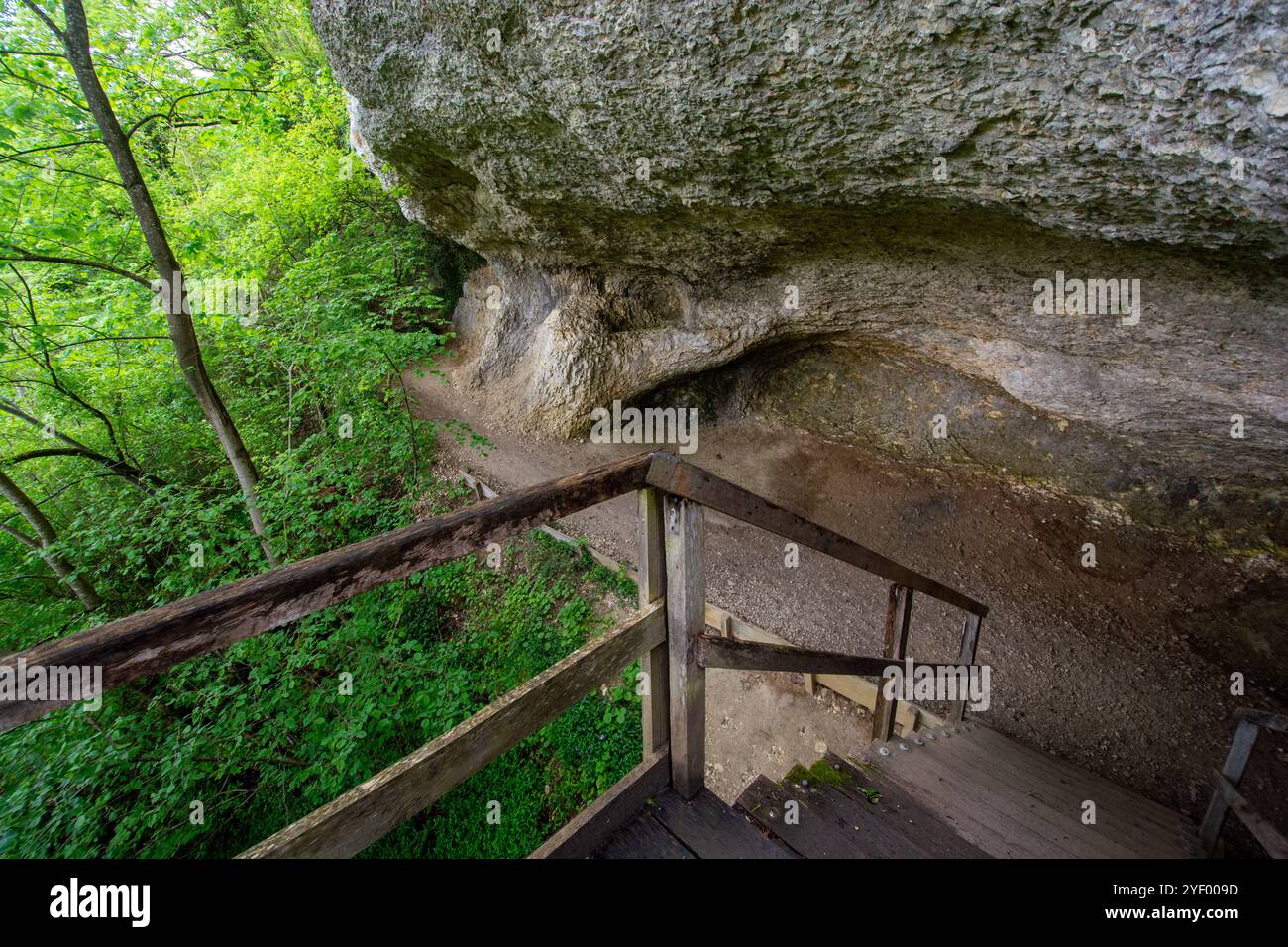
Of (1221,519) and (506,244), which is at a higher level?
(506,244)

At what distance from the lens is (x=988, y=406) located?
805 cm

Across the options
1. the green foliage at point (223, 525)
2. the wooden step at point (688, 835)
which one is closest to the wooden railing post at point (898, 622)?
the wooden step at point (688, 835)

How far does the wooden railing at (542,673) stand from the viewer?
979 mm

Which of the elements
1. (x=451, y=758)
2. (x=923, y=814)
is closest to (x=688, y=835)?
(x=451, y=758)

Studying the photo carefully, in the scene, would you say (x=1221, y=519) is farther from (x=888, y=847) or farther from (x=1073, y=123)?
(x=888, y=847)

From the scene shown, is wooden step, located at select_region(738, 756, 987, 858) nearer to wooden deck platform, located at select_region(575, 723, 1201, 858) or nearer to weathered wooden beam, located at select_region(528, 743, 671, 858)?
wooden deck platform, located at select_region(575, 723, 1201, 858)

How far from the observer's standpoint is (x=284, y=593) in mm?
1096

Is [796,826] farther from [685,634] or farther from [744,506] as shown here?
[744,506]

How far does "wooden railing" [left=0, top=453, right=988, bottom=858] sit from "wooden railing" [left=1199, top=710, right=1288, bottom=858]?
196 centimetres

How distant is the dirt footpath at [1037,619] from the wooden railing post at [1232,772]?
245cm

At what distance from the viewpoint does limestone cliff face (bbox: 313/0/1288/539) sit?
3.19m

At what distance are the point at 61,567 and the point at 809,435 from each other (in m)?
11.3

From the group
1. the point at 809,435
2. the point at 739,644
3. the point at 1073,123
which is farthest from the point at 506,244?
the point at 739,644
